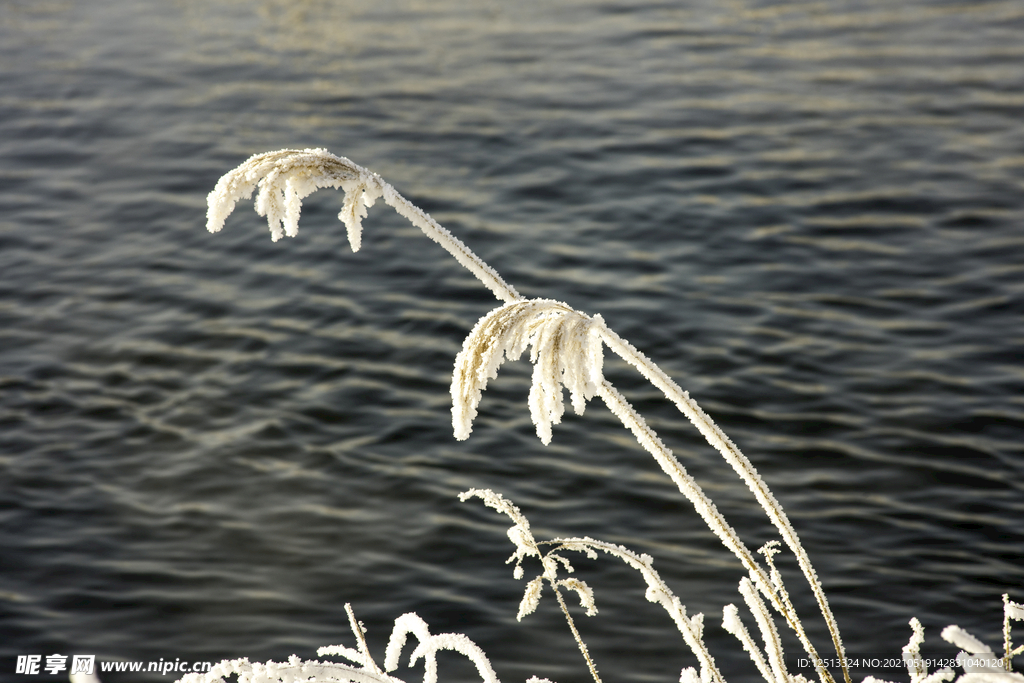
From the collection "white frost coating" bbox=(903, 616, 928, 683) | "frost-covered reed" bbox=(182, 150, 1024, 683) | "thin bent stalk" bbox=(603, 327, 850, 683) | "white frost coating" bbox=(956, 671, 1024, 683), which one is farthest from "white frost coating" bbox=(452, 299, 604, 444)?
"white frost coating" bbox=(903, 616, 928, 683)

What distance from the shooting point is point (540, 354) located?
2.44 meters

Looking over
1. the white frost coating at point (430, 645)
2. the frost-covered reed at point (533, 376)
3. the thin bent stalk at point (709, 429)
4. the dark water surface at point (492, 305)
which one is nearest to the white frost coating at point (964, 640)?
the frost-covered reed at point (533, 376)

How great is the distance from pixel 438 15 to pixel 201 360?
879 centimetres

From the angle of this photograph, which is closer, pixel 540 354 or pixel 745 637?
pixel 540 354

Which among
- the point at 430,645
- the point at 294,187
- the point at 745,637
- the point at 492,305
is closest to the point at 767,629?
the point at 745,637

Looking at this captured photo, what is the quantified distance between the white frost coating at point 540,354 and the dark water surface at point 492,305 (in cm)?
308

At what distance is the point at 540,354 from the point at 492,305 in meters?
6.07

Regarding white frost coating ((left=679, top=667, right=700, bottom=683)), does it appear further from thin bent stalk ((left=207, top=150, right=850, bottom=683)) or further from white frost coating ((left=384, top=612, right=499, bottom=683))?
white frost coating ((left=384, top=612, right=499, bottom=683))

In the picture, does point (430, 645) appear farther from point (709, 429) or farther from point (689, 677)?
point (709, 429)

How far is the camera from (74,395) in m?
7.60

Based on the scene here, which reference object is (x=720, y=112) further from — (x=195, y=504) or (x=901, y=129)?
(x=195, y=504)

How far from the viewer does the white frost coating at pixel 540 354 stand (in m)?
2.38

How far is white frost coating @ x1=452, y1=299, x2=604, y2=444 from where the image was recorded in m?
2.38

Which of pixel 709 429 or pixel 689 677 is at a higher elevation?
pixel 709 429
